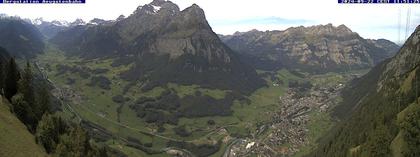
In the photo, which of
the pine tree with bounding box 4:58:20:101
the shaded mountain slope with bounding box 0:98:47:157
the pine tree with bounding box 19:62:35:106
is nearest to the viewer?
the shaded mountain slope with bounding box 0:98:47:157

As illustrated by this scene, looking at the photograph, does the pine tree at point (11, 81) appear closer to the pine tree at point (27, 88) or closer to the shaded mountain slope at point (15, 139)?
the pine tree at point (27, 88)

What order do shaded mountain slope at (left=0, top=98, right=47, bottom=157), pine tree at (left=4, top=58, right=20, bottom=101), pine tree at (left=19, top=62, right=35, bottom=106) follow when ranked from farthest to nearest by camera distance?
pine tree at (left=4, top=58, right=20, bottom=101)
pine tree at (left=19, top=62, right=35, bottom=106)
shaded mountain slope at (left=0, top=98, right=47, bottom=157)

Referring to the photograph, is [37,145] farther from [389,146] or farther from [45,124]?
[389,146]

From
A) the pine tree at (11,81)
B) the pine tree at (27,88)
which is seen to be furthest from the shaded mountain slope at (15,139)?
the pine tree at (11,81)

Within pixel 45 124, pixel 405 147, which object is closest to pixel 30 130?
pixel 45 124

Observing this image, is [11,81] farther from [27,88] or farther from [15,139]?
[15,139]

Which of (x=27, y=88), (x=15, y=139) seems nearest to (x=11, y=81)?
(x=27, y=88)

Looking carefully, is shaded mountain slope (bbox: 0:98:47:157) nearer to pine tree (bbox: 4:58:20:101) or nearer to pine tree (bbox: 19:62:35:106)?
pine tree (bbox: 19:62:35:106)

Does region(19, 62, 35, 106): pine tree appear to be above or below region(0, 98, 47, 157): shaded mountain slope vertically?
above

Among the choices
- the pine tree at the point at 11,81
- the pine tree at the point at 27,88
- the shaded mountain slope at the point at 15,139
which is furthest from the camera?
the pine tree at the point at 11,81

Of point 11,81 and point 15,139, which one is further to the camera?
point 11,81

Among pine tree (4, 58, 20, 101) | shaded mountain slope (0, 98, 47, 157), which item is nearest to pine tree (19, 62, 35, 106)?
pine tree (4, 58, 20, 101)

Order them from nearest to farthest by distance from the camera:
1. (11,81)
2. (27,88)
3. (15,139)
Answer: (15,139) → (27,88) → (11,81)
